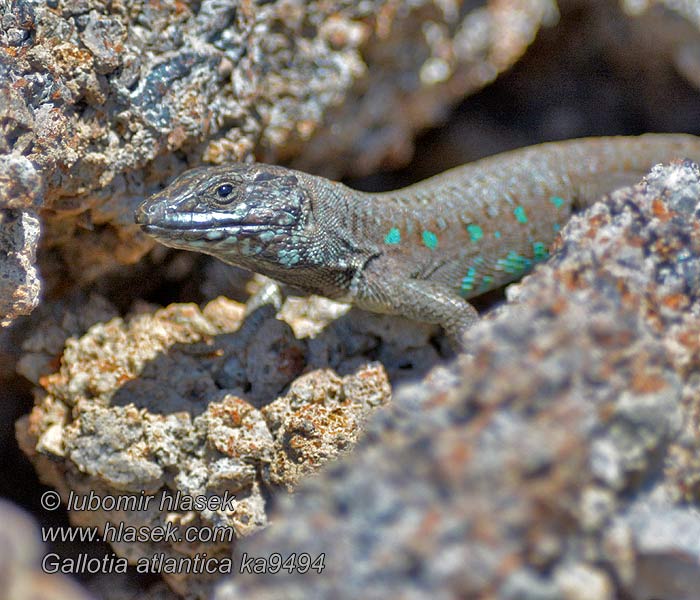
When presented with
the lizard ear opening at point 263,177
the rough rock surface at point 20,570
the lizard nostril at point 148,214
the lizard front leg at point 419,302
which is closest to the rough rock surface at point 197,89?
the lizard nostril at point 148,214

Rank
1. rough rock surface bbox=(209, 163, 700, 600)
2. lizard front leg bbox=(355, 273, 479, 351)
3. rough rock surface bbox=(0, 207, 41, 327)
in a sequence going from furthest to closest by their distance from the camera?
lizard front leg bbox=(355, 273, 479, 351), rough rock surface bbox=(0, 207, 41, 327), rough rock surface bbox=(209, 163, 700, 600)

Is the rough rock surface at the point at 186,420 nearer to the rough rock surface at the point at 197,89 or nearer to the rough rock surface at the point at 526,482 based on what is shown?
the rough rock surface at the point at 197,89

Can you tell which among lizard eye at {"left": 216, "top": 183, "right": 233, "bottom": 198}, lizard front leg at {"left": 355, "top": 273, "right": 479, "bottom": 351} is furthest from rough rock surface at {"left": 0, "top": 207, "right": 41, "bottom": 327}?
lizard front leg at {"left": 355, "top": 273, "right": 479, "bottom": 351}

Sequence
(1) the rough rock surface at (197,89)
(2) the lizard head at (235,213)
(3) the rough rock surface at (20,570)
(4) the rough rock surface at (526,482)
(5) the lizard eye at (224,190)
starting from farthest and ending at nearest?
(5) the lizard eye at (224,190) < (2) the lizard head at (235,213) < (1) the rough rock surface at (197,89) < (3) the rough rock surface at (20,570) < (4) the rough rock surface at (526,482)

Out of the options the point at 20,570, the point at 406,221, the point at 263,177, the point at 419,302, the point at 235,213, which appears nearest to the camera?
the point at 20,570

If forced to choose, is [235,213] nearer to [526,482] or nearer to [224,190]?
[224,190]

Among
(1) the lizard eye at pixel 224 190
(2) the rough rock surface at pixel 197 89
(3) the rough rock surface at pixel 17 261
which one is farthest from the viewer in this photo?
(1) the lizard eye at pixel 224 190

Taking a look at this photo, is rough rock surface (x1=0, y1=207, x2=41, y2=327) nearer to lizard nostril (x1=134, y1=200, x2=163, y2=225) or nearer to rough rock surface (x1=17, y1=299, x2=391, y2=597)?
lizard nostril (x1=134, y1=200, x2=163, y2=225)

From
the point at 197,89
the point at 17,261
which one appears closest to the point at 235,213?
the point at 197,89
